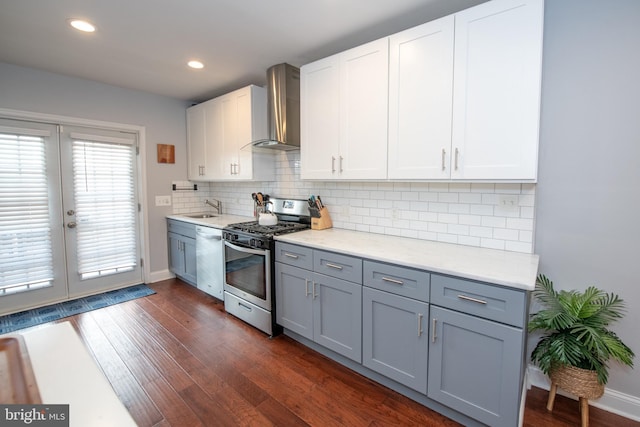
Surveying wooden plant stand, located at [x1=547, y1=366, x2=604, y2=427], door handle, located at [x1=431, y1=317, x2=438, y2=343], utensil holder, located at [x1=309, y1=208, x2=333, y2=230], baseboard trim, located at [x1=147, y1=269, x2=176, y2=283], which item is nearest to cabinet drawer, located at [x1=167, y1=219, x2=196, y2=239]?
baseboard trim, located at [x1=147, y1=269, x2=176, y2=283]

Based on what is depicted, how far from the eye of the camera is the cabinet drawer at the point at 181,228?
3819 millimetres

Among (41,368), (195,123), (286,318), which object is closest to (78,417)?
(41,368)

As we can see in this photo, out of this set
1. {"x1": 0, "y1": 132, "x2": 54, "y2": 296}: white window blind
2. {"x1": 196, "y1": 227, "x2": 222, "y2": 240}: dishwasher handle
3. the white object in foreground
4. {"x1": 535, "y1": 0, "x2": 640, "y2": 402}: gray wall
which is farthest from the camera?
{"x1": 196, "y1": 227, "x2": 222, "y2": 240}: dishwasher handle

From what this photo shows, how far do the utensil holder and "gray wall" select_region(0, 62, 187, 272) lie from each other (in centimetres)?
246

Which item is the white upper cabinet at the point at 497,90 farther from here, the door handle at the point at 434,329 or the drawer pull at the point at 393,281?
the door handle at the point at 434,329

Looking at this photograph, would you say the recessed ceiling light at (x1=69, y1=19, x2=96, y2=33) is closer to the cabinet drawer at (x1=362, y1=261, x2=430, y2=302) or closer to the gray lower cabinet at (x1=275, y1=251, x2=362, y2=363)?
the gray lower cabinet at (x1=275, y1=251, x2=362, y2=363)

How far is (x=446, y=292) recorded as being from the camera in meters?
1.73

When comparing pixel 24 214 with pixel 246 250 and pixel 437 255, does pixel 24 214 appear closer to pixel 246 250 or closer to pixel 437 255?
pixel 246 250

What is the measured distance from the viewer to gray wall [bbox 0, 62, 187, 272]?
3133 millimetres

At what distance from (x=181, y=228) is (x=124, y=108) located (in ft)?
5.48

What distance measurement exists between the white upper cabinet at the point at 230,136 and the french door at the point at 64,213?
0.82m

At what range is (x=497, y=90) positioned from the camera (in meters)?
1.81

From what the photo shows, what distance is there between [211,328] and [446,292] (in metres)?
2.27

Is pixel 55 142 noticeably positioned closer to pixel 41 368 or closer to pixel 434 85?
pixel 41 368
